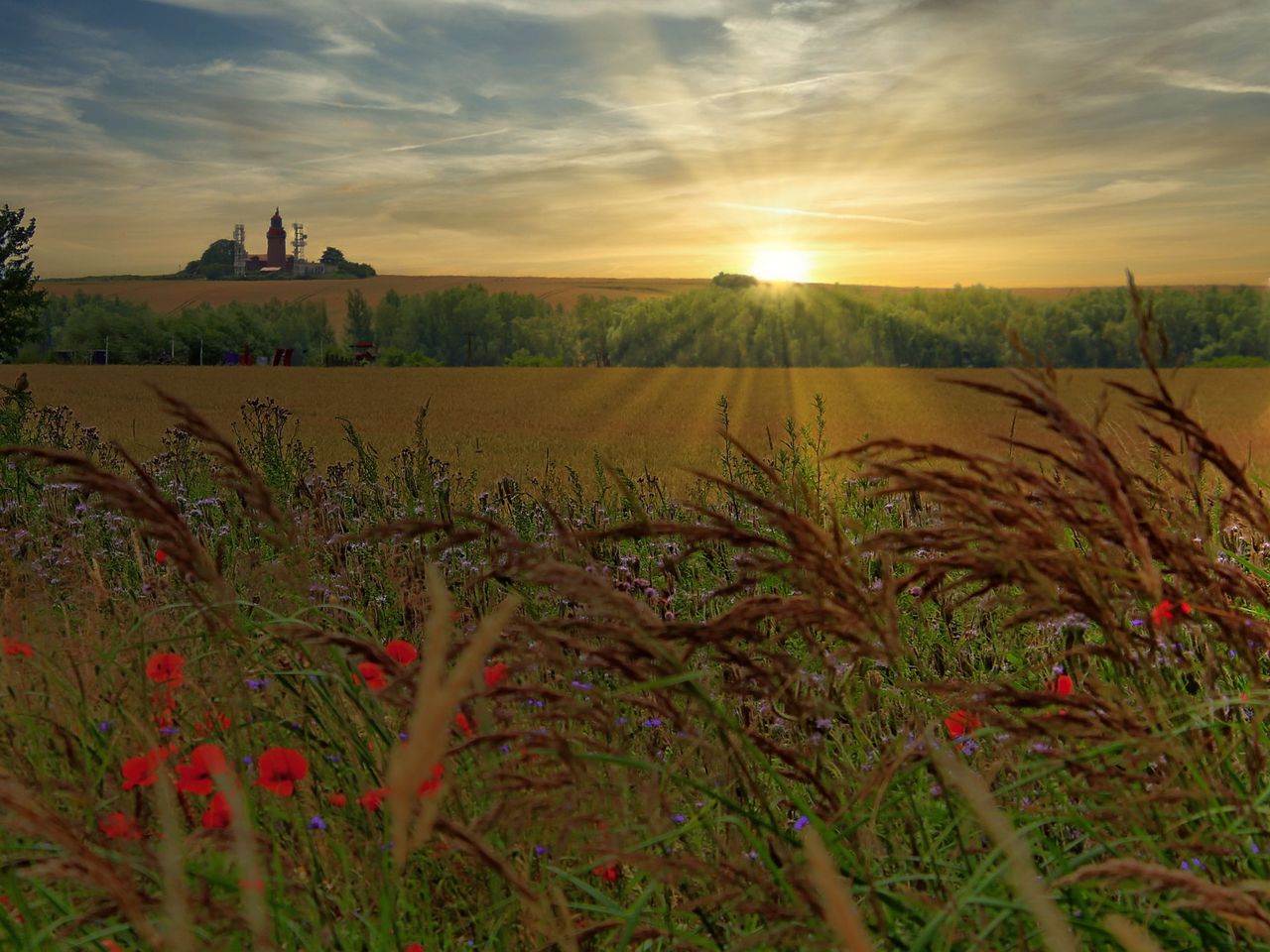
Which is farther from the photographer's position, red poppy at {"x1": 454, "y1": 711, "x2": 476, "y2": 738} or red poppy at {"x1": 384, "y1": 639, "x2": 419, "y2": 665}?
red poppy at {"x1": 384, "y1": 639, "x2": 419, "y2": 665}

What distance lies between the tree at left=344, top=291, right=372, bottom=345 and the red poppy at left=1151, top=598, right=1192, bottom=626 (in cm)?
12719

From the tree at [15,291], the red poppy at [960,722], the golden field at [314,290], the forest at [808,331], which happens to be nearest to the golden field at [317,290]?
the golden field at [314,290]

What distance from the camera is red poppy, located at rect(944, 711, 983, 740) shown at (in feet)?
8.21

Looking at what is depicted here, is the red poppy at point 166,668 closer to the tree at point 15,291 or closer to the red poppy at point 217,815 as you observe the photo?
the red poppy at point 217,815

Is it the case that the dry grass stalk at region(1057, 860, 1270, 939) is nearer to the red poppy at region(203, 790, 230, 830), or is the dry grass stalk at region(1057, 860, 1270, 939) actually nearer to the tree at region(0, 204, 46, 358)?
the red poppy at region(203, 790, 230, 830)

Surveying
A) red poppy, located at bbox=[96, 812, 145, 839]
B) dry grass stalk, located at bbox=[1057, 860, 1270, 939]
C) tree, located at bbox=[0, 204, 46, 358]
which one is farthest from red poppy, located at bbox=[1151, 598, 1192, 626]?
tree, located at bbox=[0, 204, 46, 358]

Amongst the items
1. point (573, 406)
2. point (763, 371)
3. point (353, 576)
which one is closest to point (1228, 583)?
point (353, 576)

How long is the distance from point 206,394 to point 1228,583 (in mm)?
47680

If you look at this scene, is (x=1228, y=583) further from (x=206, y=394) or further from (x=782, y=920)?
(x=206, y=394)

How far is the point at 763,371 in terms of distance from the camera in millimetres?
63156

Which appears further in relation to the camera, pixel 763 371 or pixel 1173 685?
pixel 763 371

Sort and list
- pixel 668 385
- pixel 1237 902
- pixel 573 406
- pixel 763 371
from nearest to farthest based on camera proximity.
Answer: pixel 1237 902, pixel 573 406, pixel 668 385, pixel 763 371

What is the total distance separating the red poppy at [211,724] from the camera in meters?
2.82

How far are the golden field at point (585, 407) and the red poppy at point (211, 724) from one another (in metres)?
13.3
